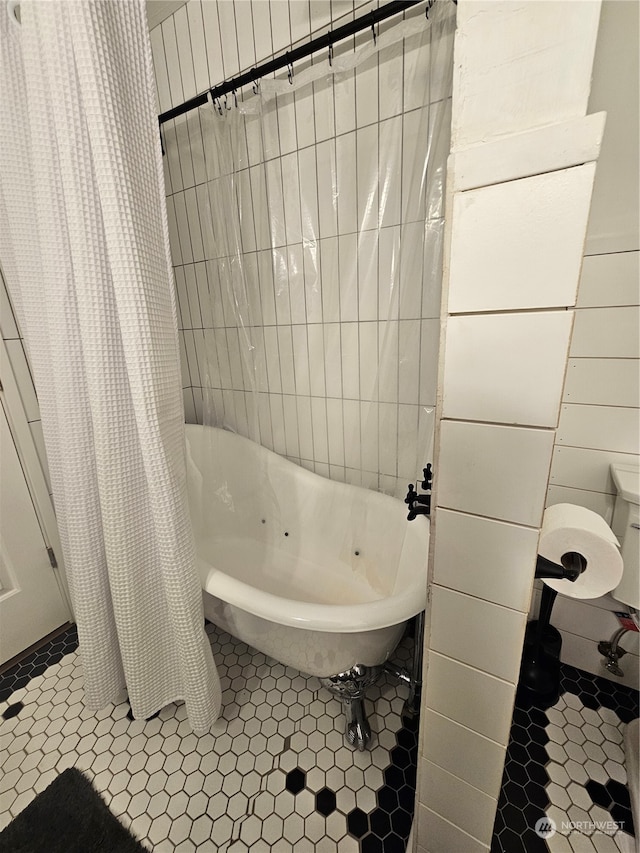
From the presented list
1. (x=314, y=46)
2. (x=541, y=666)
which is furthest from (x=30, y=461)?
(x=541, y=666)

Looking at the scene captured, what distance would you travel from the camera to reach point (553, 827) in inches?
33.5

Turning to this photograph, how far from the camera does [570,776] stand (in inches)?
37.2

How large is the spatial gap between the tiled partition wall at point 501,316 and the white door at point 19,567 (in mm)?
1575

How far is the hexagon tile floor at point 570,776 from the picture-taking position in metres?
0.83

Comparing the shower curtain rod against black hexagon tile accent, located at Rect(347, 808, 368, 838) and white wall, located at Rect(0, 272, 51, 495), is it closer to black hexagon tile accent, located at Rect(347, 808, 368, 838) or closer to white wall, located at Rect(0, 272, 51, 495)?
white wall, located at Rect(0, 272, 51, 495)

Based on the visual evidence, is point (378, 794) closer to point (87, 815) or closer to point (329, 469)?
point (87, 815)

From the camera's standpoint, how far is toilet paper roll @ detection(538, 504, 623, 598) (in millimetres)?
499

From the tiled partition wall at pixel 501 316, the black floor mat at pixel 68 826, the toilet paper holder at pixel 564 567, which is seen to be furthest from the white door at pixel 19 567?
the toilet paper holder at pixel 564 567

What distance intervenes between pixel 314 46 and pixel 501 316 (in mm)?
1054

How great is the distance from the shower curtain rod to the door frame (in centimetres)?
105

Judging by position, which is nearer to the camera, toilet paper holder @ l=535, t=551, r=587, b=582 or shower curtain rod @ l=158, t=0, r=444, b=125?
toilet paper holder @ l=535, t=551, r=587, b=582

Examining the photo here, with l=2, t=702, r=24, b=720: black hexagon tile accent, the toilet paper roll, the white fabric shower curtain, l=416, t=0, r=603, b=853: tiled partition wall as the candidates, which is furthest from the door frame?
the toilet paper roll

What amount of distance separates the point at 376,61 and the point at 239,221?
0.60m

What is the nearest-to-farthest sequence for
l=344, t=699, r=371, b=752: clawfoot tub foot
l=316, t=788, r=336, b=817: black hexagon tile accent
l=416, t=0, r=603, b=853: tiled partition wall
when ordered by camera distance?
l=416, t=0, r=603, b=853: tiled partition wall → l=316, t=788, r=336, b=817: black hexagon tile accent → l=344, t=699, r=371, b=752: clawfoot tub foot
